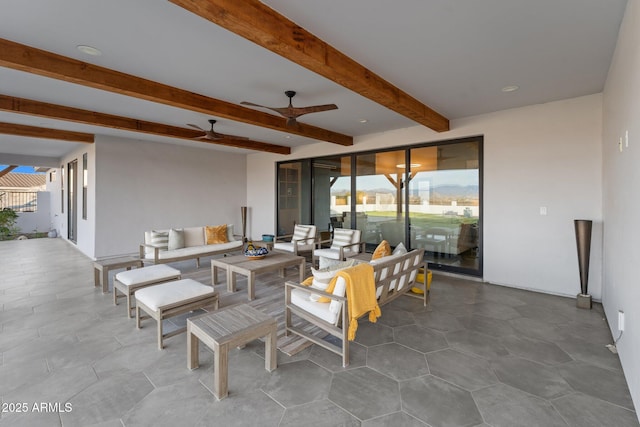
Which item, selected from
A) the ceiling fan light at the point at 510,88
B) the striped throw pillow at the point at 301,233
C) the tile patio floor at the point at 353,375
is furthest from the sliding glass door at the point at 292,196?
the ceiling fan light at the point at 510,88

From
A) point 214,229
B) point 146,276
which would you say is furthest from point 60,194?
point 146,276

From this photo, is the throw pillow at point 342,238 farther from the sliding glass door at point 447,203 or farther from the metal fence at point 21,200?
the metal fence at point 21,200

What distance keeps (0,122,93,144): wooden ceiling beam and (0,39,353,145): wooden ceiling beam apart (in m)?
3.87

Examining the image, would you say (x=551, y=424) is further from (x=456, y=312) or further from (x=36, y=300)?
(x=36, y=300)

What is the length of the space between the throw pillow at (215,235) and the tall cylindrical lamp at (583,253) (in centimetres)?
602

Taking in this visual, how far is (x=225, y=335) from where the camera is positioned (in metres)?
2.07

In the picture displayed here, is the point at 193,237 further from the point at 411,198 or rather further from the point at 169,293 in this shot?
the point at 411,198

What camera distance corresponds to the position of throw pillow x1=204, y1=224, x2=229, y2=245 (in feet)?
20.0

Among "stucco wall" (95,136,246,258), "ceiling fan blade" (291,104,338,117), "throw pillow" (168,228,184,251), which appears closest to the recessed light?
"ceiling fan blade" (291,104,338,117)

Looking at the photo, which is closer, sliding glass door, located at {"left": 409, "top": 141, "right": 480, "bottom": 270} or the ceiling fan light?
the ceiling fan light

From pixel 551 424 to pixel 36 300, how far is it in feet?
18.5

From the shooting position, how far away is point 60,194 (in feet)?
31.7

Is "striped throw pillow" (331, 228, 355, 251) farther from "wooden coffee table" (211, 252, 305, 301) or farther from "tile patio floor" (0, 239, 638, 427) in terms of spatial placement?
"tile patio floor" (0, 239, 638, 427)

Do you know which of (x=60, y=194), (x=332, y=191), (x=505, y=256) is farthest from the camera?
(x=60, y=194)
